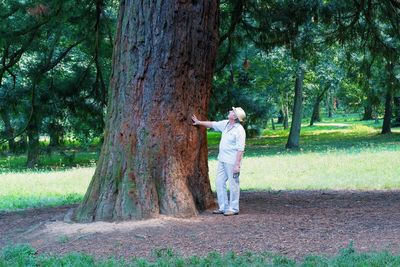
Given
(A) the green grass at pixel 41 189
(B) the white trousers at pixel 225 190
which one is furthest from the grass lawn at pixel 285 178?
(B) the white trousers at pixel 225 190

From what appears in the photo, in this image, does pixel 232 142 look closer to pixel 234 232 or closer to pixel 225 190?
pixel 225 190

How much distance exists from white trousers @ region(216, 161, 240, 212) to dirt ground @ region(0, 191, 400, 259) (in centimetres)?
21

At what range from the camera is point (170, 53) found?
27.6 feet

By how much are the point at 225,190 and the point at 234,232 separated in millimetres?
1318

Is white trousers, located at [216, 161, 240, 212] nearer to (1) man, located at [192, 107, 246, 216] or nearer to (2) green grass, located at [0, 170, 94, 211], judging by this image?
(1) man, located at [192, 107, 246, 216]

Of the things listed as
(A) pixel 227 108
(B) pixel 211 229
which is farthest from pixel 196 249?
(A) pixel 227 108

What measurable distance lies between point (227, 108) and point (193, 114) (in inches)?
268

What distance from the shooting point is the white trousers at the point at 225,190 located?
8633 mm

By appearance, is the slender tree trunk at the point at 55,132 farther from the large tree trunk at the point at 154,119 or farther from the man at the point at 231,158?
the man at the point at 231,158

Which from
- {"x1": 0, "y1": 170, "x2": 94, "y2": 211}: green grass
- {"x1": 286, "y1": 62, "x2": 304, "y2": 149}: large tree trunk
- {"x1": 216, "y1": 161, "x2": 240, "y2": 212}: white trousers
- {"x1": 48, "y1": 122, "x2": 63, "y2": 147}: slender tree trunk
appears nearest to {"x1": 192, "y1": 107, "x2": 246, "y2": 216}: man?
{"x1": 216, "y1": 161, "x2": 240, "y2": 212}: white trousers

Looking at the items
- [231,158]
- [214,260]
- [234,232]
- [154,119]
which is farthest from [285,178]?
[214,260]

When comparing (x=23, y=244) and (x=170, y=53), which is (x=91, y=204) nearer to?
(x=23, y=244)

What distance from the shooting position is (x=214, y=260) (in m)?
6.14

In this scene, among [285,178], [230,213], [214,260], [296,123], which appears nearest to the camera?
[214,260]
